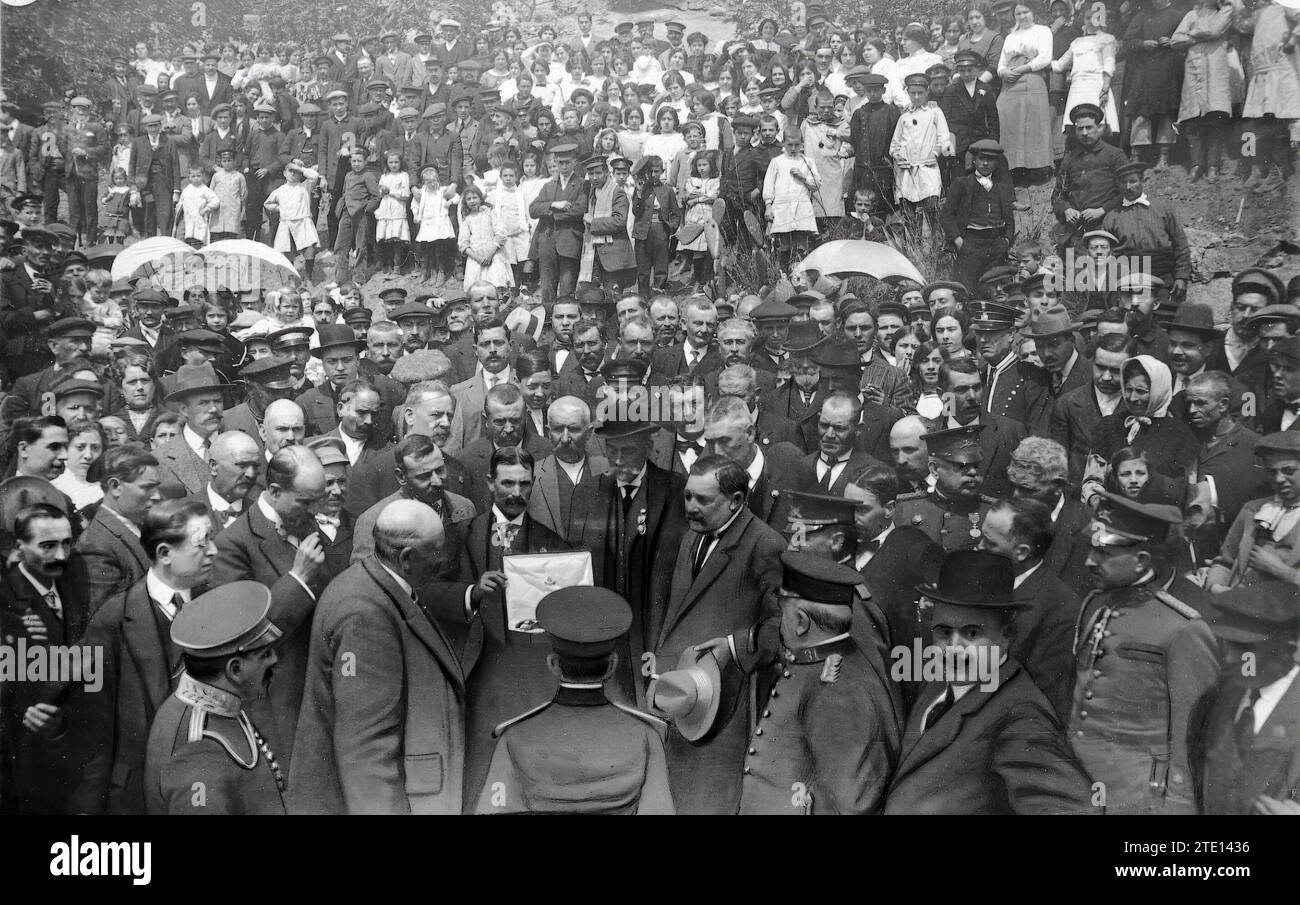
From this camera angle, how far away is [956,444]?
11.1 meters

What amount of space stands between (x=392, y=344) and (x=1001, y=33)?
522 centimetres

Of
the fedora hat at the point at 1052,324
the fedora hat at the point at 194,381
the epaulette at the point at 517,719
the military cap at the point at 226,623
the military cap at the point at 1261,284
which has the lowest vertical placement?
the epaulette at the point at 517,719

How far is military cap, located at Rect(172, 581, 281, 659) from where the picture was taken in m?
10.1

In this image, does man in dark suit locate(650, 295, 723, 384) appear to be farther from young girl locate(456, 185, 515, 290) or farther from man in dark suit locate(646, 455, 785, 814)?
young girl locate(456, 185, 515, 290)

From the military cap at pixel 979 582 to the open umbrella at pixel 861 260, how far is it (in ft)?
7.52

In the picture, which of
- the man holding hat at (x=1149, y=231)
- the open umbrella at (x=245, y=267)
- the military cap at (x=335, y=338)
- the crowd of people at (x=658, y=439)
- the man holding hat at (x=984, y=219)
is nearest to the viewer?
the crowd of people at (x=658, y=439)

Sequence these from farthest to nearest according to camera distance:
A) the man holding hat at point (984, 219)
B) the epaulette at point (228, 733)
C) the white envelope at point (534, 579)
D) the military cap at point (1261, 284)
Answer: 1. the man holding hat at point (984, 219)
2. the military cap at point (1261, 284)
3. the white envelope at point (534, 579)
4. the epaulette at point (228, 733)

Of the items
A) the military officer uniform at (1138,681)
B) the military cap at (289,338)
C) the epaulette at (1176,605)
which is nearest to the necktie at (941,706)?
the military officer uniform at (1138,681)

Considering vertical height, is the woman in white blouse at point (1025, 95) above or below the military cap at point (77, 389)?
above

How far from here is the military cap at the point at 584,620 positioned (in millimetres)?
10500

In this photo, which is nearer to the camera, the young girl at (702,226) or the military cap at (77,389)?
the military cap at (77,389)

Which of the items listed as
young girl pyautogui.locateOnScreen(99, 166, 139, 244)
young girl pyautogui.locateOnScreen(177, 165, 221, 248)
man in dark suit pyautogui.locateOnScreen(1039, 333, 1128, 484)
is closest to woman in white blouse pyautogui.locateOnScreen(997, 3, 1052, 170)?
man in dark suit pyautogui.locateOnScreen(1039, 333, 1128, 484)

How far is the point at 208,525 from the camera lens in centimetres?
1103

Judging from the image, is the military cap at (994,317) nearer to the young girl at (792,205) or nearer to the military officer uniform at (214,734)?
the young girl at (792,205)
